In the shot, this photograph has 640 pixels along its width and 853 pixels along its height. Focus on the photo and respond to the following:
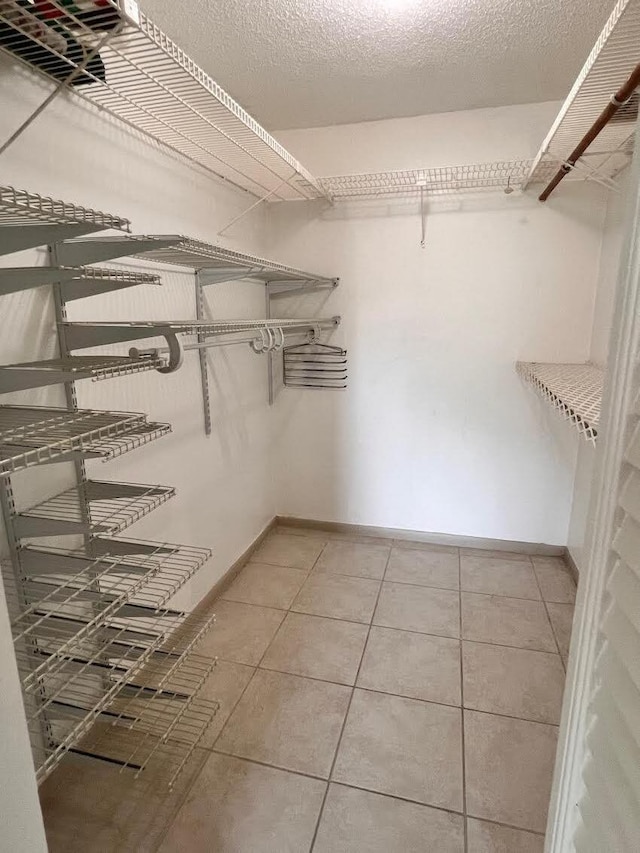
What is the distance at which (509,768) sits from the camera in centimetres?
136

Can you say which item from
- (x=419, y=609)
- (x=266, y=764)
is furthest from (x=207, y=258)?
(x=419, y=609)

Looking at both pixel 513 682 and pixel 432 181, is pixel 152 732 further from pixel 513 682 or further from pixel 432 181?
pixel 432 181

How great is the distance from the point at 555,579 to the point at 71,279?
2475mm

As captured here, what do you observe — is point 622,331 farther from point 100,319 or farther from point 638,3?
point 100,319

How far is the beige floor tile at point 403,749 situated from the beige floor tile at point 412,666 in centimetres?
5

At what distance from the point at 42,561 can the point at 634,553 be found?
1.26 m

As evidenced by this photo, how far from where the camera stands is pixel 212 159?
1840 mm

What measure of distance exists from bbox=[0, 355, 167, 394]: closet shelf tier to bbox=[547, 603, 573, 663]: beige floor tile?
189 cm

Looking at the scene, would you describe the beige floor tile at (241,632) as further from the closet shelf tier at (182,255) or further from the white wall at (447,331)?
the closet shelf tier at (182,255)

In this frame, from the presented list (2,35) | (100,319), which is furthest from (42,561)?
(2,35)

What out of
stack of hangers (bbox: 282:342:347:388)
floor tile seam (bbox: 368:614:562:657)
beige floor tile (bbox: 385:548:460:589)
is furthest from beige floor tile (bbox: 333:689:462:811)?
stack of hangers (bbox: 282:342:347:388)

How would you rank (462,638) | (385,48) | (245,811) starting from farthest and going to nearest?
1. (462,638)
2. (385,48)
3. (245,811)

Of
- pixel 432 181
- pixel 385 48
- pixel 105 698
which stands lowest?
pixel 105 698

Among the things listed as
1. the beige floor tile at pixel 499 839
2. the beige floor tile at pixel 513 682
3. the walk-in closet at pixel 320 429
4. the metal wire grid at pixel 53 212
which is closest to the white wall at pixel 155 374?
the walk-in closet at pixel 320 429
